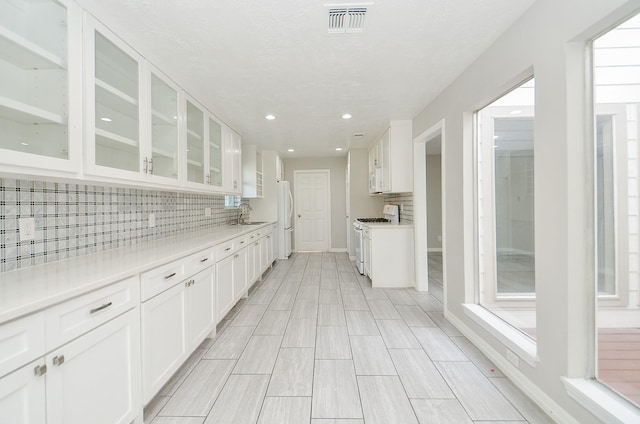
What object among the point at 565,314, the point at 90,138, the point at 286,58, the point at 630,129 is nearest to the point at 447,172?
the point at 630,129

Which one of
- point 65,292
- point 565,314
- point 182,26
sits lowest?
point 565,314

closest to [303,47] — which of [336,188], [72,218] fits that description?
[72,218]

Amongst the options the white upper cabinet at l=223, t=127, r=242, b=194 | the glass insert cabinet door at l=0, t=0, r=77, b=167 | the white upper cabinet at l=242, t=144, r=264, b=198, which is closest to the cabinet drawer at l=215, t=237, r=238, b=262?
the white upper cabinet at l=223, t=127, r=242, b=194

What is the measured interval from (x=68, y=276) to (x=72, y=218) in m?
0.67

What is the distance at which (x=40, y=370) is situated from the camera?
0.93m

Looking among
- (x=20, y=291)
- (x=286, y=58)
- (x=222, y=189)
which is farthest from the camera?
(x=222, y=189)

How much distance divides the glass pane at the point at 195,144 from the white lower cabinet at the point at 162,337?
1318mm

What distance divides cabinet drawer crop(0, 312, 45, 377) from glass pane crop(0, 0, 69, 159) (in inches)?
29.6

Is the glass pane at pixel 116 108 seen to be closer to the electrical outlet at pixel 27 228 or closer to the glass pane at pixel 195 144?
the electrical outlet at pixel 27 228

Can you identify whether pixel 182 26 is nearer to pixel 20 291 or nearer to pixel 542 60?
pixel 20 291

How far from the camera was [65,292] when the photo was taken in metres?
1.00

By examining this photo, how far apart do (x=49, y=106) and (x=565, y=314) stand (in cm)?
284

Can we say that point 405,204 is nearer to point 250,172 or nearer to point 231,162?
point 231,162

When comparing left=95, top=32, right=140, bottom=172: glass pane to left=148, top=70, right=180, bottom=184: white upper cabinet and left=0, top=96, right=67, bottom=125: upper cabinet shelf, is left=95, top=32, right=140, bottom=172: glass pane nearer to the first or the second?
left=148, top=70, right=180, bottom=184: white upper cabinet
